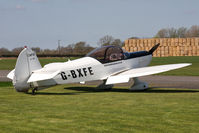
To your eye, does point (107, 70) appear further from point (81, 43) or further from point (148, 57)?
point (81, 43)

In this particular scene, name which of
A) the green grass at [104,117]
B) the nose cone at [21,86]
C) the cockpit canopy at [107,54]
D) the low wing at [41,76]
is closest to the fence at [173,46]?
the cockpit canopy at [107,54]

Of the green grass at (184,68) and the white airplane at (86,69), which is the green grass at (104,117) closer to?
the white airplane at (86,69)

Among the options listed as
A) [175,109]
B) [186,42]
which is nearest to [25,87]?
[175,109]

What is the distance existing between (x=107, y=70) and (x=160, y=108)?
5733 millimetres

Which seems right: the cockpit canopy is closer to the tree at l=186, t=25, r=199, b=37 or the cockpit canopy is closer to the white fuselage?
the white fuselage

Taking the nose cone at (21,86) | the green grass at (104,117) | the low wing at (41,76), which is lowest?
the green grass at (104,117)

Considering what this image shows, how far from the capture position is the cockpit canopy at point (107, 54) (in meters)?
14.2

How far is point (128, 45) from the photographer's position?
180ft

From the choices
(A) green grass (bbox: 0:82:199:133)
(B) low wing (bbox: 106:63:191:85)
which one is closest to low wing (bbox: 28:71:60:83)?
(A) green grass (bbox: 0:82:199:133)

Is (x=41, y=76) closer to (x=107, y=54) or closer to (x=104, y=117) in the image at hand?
(x=107, y=54)

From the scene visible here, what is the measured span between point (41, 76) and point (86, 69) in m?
2.20

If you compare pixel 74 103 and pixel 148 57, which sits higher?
pixel 148 57

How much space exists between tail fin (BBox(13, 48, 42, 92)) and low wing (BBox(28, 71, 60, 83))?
0.18m

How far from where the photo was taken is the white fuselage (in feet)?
40.2
